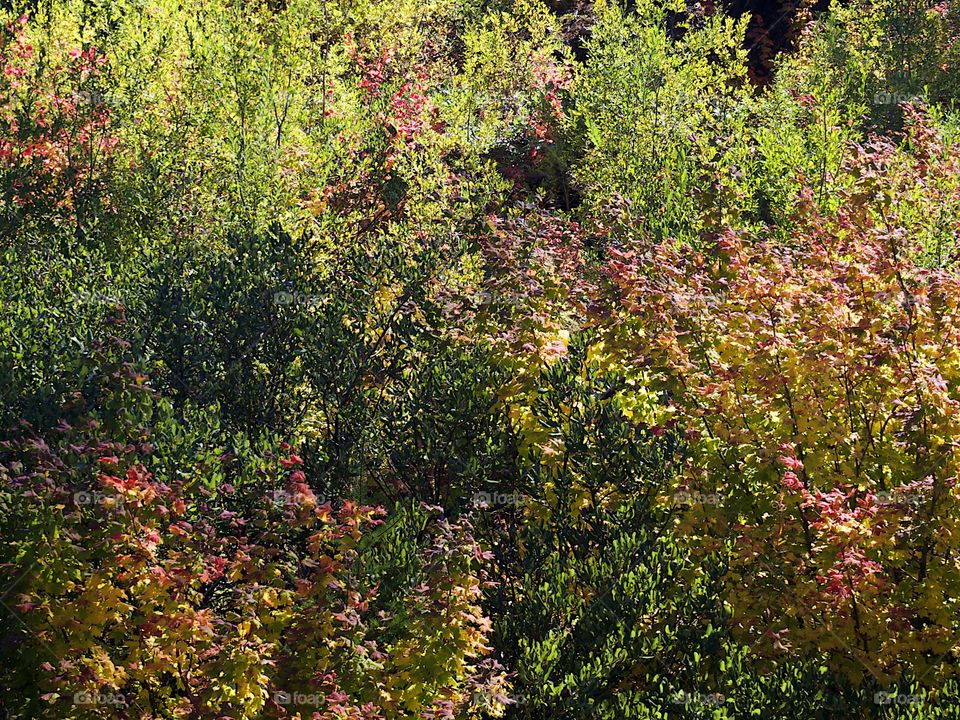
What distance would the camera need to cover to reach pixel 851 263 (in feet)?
27.1

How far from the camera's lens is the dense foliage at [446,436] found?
6.59 metres

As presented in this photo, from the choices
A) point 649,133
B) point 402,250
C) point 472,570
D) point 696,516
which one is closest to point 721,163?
point 649,133
